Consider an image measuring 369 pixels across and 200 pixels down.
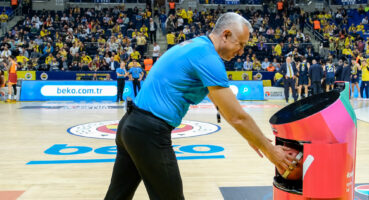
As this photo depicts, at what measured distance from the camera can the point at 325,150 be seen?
5.75 feet

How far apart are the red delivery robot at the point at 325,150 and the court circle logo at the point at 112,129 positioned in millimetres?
4688

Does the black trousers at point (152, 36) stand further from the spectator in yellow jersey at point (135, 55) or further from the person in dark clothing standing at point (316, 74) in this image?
the person in dark clothing standing at point (316, 74)

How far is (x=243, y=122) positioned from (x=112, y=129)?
5.85 m

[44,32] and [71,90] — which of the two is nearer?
[71,90]

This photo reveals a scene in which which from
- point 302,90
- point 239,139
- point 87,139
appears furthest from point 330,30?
point 87,139

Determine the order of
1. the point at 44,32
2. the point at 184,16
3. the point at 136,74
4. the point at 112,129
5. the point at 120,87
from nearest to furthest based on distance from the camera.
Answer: the point at 112,129
the point at 120,87
the point at 136,74
the point at 44,32
the point at 184,16

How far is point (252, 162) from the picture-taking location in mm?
4734

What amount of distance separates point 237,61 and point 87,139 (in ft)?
40.7

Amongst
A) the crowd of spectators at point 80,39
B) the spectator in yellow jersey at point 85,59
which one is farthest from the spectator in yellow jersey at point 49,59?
the spectator in yellow jersey at point 85,59

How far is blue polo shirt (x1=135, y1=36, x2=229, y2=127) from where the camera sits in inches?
70.4

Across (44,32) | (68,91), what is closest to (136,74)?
(68,91)

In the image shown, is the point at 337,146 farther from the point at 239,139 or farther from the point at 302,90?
the point at 302,90

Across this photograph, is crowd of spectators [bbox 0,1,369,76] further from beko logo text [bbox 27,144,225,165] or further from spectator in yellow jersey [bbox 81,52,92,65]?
beko logo text [bbox 27,144,225,165]

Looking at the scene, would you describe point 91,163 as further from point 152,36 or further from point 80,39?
point 152,36
